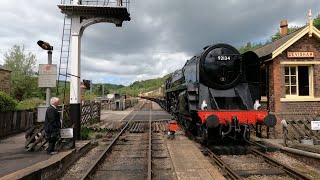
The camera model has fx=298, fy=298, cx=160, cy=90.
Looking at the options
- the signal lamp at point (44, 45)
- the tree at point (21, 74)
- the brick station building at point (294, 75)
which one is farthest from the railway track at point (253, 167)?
the tree at point (21, 74)

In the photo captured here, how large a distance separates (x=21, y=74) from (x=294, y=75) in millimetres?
37732

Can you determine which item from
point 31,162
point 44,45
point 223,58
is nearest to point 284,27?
point 223,58

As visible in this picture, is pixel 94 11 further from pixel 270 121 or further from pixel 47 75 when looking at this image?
pixel 270 121

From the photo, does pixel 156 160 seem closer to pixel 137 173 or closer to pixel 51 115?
pixel 137 173

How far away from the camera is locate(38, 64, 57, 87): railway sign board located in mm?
9375

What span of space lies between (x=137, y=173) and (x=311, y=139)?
646cm

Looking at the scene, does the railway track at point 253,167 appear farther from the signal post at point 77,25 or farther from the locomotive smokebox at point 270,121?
the signal post at point 77,25

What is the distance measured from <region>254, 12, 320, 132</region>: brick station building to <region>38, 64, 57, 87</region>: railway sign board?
8.23 metres

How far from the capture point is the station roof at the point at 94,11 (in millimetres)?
10984

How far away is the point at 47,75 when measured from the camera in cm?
942

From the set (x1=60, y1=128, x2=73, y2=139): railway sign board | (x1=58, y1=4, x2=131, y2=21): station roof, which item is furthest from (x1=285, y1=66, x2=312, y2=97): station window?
(x1=60, y1=128, x2=73, y2=139): railway sign board

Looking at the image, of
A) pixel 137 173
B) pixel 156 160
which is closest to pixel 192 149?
pixel 156 160

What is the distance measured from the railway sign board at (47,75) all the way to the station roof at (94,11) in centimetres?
267

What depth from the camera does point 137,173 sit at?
282 inches
